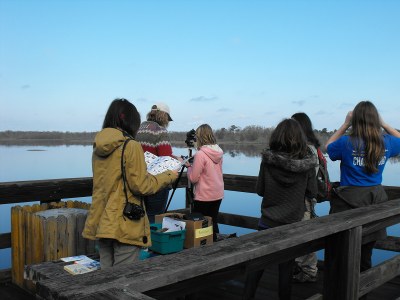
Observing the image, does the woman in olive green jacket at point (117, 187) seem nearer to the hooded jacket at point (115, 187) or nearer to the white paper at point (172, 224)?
the hooded jacket at point (115, 187)

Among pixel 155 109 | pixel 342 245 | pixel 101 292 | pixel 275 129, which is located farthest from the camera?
pixel 155 109

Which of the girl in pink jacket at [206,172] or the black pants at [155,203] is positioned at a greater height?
the girl in pink jacket at [206,172]

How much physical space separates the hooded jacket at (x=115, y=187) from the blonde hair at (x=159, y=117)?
5.11ft


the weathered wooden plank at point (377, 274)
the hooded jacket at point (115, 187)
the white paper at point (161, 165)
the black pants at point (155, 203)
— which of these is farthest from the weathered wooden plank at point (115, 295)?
the black pants at point (155, 203)

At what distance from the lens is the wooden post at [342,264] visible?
2.28 meters

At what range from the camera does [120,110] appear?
7.96 feet

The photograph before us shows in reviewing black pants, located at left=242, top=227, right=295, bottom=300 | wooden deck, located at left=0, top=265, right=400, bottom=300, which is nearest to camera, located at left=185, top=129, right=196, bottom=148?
wooden deck, located at left=0, top=265, right=400, bottom=300

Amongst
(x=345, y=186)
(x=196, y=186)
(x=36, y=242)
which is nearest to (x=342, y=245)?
(x=345, y=186)

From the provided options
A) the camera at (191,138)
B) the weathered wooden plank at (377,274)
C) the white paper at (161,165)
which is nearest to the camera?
the weathered wooden plank at (377,274)

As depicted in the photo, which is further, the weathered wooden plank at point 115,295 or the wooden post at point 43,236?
the wooden post at point 43,236

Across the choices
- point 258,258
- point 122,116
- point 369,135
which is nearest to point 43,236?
point 122,116

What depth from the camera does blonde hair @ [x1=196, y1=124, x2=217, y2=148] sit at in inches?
164

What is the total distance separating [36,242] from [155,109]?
159 cm

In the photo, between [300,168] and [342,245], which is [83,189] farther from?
[342,245]
